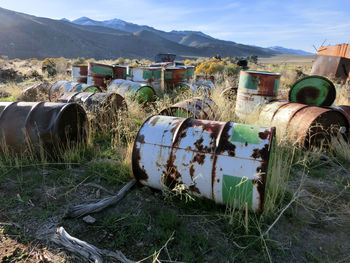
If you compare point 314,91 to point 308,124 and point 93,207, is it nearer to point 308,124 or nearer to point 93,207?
point 308,124

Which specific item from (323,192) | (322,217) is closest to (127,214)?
(322,217)

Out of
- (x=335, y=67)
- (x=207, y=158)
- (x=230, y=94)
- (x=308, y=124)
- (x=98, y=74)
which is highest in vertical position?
(x=335, y=67)

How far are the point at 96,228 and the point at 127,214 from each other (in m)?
0.30

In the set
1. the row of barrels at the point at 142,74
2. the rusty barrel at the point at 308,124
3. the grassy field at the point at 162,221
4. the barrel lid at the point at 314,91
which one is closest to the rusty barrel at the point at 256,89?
the barrel lid at the point at 314,91

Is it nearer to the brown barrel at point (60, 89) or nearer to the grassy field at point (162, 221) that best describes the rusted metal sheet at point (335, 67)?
the grassy field at point (162, 221)

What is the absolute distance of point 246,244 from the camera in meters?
2.02

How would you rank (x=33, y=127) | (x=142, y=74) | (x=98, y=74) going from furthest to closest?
1. (x=98, y=74)
2. (x=142, y=74)
3. (x=33, y=127)

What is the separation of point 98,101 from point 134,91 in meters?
1.48

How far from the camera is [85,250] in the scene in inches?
73.9


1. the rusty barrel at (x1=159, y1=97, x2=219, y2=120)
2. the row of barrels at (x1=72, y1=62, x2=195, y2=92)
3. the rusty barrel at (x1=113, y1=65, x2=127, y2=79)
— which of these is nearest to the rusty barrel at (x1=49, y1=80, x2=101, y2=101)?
the row of barrels at (x1=72, y1=62, x2=195, y2=92)

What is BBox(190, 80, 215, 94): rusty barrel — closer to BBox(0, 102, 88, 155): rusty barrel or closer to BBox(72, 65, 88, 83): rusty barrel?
BBox(0, 102, 88, 155): rusty barrel

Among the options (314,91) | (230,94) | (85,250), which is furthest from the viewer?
(230,94)

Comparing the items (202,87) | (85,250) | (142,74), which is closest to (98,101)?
(142,74)

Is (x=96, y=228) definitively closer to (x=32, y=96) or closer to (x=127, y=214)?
(x=127, y=214)
